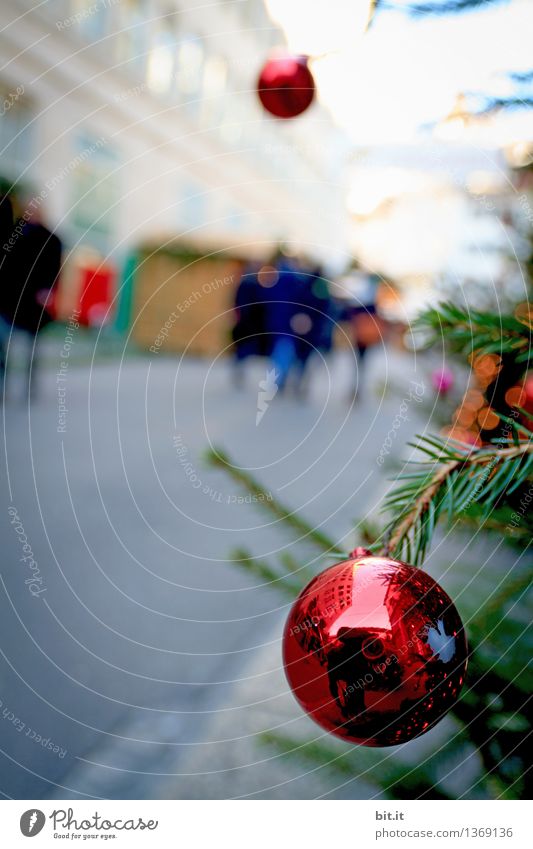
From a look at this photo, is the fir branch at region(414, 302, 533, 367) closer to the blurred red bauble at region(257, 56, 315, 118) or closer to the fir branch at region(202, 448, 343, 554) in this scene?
the fir branch at region(202, 448, 343, 554)

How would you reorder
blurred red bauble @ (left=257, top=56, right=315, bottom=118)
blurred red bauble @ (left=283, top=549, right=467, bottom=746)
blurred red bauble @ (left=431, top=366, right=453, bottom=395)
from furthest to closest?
blurred red bauble @ (left=431, top=366, right=453, bottom=395) → blurred red bauble @ (left=257, top=56, right=315, bottom=118) → blurred red bauble @ (left=283, top=549, right=467, bottom=746)

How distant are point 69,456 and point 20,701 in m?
2.44

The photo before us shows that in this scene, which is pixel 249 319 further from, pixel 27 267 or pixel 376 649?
pixel 376 649

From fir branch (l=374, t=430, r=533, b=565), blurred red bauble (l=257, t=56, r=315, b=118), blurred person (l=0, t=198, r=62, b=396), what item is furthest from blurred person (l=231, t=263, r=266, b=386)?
fir branch (l=374, t=430, r=533, b=565)

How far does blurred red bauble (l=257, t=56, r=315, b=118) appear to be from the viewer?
956 mm

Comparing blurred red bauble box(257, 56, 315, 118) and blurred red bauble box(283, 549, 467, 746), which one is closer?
blurred red bauble box(283, 549, 467, 746)

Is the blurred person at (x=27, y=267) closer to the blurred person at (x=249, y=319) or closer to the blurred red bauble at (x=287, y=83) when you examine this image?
the blurred person at (x=249, y=319)

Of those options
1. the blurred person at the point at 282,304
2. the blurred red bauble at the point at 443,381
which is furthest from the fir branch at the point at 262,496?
the blurred person at the point at 282,304

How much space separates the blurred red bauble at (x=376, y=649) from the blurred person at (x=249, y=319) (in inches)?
234

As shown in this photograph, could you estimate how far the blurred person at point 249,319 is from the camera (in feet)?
22.6

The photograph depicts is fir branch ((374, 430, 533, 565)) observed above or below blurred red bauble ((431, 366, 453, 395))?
below

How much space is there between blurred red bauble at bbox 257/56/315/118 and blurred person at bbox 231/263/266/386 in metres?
5.42
